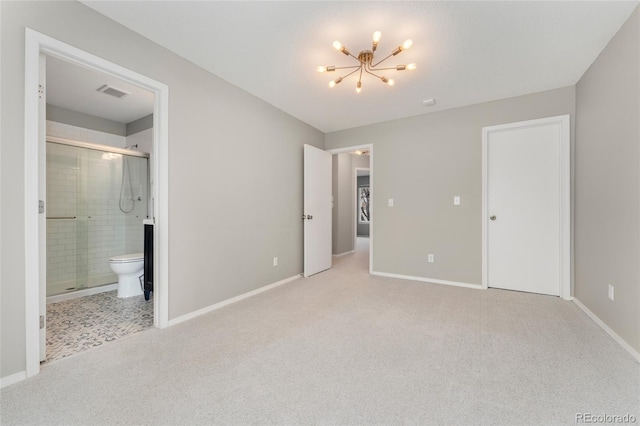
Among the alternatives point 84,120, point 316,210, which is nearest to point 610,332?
point 316,210

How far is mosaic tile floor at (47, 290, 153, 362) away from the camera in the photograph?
2.00 metres

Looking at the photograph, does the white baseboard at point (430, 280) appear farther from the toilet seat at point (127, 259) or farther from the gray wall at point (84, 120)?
the gray wall at point (84, 120)

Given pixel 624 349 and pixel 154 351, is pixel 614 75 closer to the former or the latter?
pixel 624 349

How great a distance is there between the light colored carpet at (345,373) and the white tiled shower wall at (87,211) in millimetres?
2079

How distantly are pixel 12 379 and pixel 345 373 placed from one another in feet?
6.26

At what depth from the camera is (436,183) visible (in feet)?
12.2

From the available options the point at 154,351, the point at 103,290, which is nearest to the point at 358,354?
the point at 154,351

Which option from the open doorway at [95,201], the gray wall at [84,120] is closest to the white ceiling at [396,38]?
the open doorway at [95,201]

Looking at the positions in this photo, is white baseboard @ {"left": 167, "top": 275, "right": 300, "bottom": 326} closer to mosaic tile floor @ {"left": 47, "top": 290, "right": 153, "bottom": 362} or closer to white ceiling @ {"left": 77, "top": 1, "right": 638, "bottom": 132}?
mosaic tile floor @ {"left": 47, "top": 290, "right": 153, "bottom": 362}

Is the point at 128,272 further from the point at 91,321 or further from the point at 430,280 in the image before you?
the point at 430,280

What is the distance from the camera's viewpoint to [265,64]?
254cm

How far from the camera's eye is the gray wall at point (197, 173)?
1528 mm

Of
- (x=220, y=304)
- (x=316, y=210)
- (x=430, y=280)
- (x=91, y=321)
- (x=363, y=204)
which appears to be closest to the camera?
(x=91, y=321)

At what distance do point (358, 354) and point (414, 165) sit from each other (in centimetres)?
285
